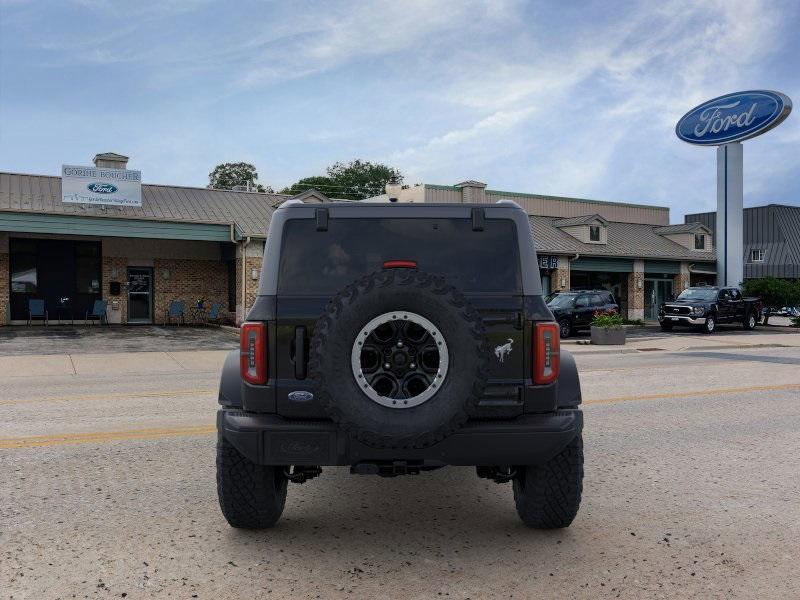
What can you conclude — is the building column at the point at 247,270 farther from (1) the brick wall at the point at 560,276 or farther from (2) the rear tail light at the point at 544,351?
(2) the rear tail light at the point at 544,351

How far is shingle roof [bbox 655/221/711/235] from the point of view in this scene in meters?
39.4

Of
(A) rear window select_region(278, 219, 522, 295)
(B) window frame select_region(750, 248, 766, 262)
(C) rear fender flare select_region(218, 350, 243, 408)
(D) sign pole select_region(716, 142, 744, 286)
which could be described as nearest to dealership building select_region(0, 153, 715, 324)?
(D) sign pole select_region(716, 142, 744, 286)

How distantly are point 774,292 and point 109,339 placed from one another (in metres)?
30.7

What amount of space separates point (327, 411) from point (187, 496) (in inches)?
79.4

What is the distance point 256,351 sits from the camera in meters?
3.72

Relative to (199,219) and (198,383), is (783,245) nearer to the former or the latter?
(199,219)

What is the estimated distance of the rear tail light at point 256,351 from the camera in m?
3.71

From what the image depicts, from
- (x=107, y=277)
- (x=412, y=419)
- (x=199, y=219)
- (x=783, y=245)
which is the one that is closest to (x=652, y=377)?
(x=412, y=419)

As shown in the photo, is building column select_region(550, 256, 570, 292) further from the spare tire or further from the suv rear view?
the spare tire

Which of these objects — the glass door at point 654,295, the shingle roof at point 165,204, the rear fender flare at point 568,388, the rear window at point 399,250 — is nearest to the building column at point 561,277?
the glass door at point 654,295

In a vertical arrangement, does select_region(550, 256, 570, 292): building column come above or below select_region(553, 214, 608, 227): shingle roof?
below

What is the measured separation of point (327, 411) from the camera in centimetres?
343

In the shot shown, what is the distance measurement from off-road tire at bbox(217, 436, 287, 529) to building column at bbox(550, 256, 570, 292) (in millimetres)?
29966

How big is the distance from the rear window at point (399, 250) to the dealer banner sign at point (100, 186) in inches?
930
